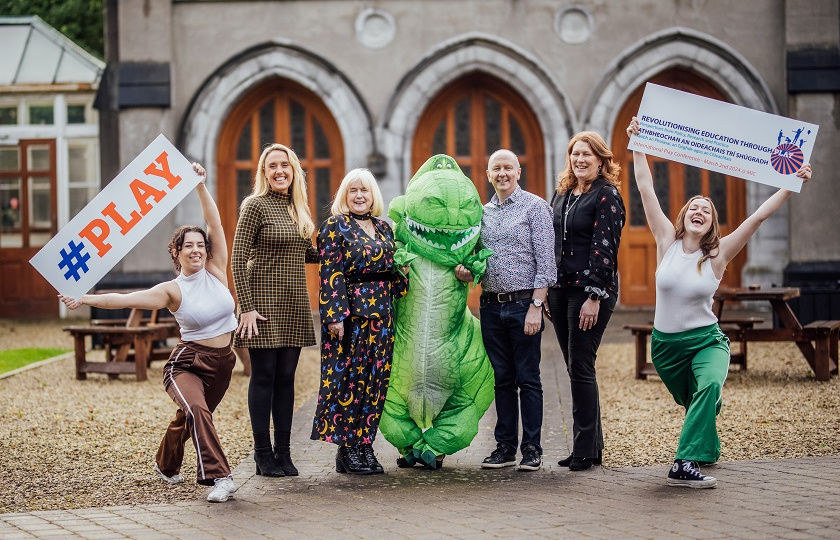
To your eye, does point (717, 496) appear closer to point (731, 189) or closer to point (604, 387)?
point (604, 387)

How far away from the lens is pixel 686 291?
625 centimetres

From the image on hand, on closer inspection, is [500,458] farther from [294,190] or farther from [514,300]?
[294,190]

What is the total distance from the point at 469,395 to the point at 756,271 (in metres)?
9.72

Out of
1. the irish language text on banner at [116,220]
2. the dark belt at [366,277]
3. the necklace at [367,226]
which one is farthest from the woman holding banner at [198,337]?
the necklace at [367,226]

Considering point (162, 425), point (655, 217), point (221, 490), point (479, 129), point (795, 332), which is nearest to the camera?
point (221, 490)

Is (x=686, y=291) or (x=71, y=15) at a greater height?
(x=71, y=15)

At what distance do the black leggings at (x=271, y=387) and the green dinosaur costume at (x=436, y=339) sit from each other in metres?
0.57

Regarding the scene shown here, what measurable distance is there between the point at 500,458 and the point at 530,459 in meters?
0.23

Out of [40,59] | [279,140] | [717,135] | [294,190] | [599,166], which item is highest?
[40,59]

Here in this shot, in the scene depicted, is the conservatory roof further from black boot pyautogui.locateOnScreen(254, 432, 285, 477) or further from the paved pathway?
the paved pathway

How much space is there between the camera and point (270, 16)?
1544 cm

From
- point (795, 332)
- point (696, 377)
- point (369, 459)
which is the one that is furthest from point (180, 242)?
point (795, 332)

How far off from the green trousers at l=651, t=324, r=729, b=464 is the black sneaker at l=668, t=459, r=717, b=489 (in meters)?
0.05

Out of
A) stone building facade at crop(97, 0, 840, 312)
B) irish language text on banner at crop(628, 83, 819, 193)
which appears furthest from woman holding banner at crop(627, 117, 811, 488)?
stone building facade at crop(97, 0, 840, 312)
